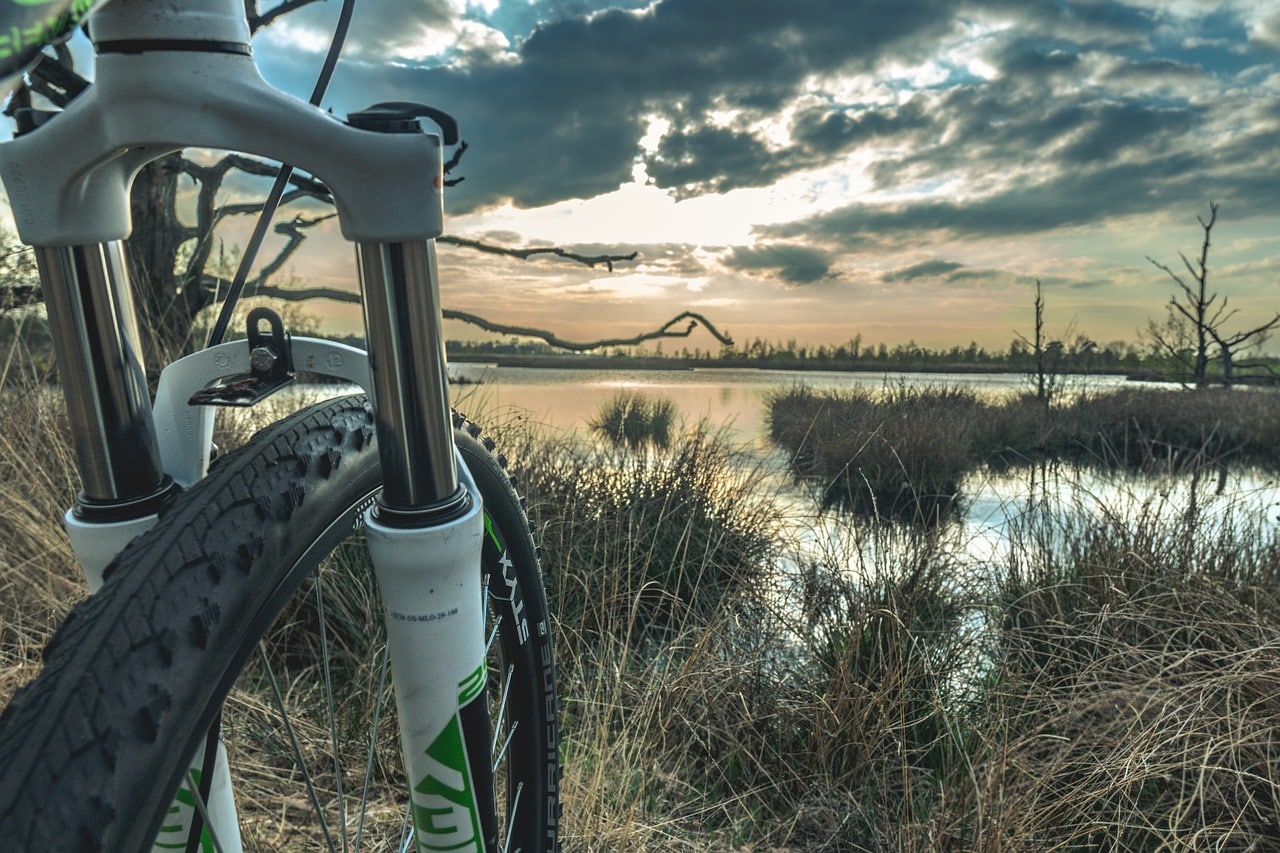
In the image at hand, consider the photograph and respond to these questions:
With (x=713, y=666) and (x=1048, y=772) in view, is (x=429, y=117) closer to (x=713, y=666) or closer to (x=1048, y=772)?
(x=1048, y=772)

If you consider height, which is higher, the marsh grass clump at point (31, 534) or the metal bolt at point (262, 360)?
the metal bolt at point (262, 360)

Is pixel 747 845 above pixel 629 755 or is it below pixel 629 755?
below

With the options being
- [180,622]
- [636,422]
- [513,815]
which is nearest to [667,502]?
[636,422]

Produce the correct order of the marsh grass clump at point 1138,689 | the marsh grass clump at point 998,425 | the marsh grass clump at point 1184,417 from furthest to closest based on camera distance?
the marsh grass clump at point 1184,417, the marsh grass clump at point 998,425, the marsh grass clump at point 1138,689

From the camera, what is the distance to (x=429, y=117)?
0.74m

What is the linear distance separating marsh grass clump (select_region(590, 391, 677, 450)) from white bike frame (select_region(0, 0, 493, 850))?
298cm

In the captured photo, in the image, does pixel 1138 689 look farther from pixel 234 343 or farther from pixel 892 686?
pixel 234 343

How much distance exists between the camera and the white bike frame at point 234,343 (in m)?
0.62

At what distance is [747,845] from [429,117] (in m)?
1.75

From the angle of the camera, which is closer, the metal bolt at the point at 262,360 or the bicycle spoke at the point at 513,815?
the metal bolt at the point at 262,360

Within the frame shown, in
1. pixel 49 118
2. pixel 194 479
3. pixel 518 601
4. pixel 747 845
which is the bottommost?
pixel 747 845

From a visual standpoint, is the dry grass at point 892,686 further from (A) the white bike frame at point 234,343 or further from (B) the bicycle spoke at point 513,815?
(A) the white bike frame at point 234,343

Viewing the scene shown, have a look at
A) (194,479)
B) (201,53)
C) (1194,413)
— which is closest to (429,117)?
(201,53)

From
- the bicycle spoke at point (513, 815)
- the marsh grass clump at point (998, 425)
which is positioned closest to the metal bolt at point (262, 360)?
the bicycle spoke at point (513, 815)
